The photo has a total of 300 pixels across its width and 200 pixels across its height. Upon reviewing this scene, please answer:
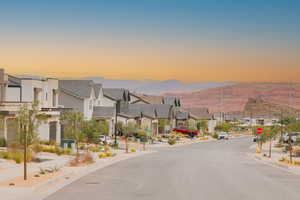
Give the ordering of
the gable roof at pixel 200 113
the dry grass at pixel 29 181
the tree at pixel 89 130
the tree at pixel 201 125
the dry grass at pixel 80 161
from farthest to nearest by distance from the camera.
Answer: the gable roof at pixel 200 113, the tree at pixel 201 125, the tree at pixel 89 130, the dry grass at pixel 80 161, the dry grass at pixel 29 181

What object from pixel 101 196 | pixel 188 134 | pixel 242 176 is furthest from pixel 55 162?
pixel 188 134

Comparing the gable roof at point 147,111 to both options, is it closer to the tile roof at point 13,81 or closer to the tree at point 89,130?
the tile roof at point 13,81

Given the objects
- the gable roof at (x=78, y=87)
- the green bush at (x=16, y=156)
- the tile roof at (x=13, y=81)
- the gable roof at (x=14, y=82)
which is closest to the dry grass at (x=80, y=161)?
the green bush at (x=16, y=156)

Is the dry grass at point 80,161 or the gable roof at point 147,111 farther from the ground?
the gable roof at point 147,111

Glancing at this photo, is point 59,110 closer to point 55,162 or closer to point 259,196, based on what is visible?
point 55,162

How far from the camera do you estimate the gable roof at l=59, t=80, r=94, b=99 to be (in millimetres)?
70412

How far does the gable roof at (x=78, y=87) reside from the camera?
70412 mm

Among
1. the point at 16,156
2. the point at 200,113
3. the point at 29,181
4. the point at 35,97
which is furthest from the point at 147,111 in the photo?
the point at 29,181

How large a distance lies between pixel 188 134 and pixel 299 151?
5093 cm

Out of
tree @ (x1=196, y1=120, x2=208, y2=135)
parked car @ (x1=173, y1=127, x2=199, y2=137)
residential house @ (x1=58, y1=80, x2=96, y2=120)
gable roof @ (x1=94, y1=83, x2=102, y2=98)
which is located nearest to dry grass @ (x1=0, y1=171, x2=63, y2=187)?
residential house @ (x1=58, y1=80, x2=96, y2=120)

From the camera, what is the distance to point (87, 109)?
2793 inches

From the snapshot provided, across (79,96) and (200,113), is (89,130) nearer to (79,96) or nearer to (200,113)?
(79,96)

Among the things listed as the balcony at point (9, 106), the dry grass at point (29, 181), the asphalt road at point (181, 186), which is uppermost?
the balcony at point (9, 106)

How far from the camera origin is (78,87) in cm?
7262
